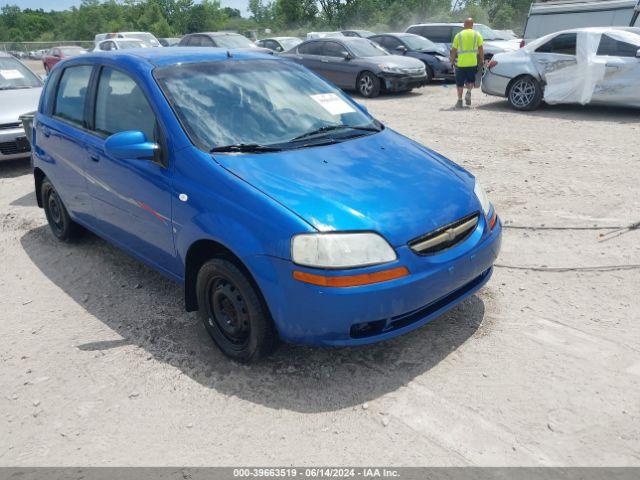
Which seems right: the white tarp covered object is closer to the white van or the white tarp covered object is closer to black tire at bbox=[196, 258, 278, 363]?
the white van

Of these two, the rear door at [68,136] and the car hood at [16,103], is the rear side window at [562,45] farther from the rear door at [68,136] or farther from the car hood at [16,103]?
the rear door at [68,136]

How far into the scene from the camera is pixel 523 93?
36.3 feet

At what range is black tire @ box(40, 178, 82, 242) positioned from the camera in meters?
5.16

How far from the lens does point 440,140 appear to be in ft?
29.0

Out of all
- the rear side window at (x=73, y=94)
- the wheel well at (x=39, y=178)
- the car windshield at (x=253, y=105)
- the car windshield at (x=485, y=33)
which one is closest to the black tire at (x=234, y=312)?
the car windshield at (x=253, y=105)

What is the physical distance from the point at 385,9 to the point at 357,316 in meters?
57.6

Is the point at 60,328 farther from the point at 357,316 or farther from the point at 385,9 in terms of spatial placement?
the point at 385,9

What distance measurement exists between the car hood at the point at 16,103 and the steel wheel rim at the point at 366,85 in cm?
764

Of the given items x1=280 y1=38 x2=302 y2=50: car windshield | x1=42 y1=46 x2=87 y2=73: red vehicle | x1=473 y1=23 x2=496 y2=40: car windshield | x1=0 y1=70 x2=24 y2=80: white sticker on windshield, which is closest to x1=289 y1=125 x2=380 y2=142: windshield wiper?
x1=0 y1=70 x2=24 y2=80: white sticker on windshield

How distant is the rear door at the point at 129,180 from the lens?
353cm

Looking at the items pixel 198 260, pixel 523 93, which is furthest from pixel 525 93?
pixel 198 260

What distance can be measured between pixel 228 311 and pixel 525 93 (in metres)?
9.50

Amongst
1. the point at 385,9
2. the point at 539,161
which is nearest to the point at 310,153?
the point at 539,161

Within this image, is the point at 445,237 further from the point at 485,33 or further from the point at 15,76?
the point at 485,33
